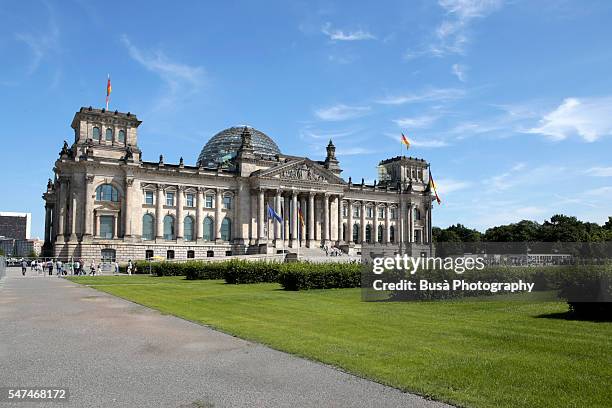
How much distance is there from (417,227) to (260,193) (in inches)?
1564

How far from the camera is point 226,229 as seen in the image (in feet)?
286

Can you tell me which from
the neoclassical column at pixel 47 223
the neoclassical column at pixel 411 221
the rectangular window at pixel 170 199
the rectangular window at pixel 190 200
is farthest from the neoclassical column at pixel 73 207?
the neoclassical column at pixel 411 221

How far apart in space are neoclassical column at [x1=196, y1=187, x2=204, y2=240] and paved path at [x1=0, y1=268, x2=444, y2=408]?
213 ft

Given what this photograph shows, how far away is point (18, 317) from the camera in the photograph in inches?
815

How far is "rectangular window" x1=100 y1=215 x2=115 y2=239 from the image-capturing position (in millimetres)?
75875

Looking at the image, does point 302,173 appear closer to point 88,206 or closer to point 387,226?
point 387,226

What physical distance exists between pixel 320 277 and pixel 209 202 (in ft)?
181

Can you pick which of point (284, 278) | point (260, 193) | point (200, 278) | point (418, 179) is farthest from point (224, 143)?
point (284, 278)

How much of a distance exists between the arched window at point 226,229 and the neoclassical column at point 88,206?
21.2 m

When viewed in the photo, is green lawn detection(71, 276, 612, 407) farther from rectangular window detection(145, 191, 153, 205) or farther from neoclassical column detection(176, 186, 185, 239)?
neoclassical column detection(176, 186, 185, 239)

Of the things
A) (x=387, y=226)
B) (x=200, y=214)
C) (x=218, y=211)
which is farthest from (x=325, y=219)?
(x=200, y=214)

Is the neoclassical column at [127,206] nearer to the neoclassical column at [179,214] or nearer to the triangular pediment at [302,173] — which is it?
the neoclassical column at [179,214]

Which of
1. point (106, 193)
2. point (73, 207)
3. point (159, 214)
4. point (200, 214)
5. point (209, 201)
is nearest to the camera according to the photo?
point (73, 207)

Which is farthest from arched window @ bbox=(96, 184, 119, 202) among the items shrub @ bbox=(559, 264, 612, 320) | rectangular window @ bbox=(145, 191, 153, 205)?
shrub @ bbox=(559, 264, 612, 320)
